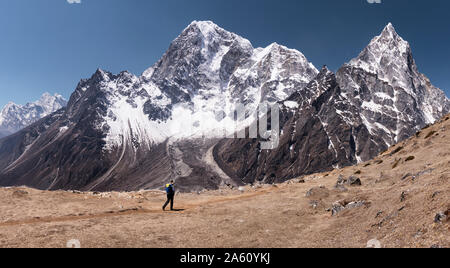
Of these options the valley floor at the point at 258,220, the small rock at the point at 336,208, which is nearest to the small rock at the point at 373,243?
the valley floor at the point at 258,220

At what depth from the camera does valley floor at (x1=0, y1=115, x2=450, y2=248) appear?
539 inches

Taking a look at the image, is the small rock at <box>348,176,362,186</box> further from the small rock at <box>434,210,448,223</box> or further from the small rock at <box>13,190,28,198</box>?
the small rock at <box>13,190,28,198</box>

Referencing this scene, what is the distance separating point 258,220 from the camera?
69.8 ft

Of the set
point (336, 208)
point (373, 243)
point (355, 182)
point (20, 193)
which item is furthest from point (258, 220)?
point (20, 193)

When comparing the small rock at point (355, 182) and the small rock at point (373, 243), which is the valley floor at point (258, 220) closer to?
the small rock at point (373, 243)

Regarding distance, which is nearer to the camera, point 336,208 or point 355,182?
point 336,208

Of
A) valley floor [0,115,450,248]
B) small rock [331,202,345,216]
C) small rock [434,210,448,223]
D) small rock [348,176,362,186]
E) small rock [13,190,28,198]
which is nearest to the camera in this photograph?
small rock [434,210,448,223]

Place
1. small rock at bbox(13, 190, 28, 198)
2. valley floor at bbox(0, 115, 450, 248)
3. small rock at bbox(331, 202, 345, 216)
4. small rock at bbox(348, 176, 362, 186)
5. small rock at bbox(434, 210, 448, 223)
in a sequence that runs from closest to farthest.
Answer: small rock at bbox(434, 210, 448, 223)
valley floor at bbox(0, 115, 450, 248)
small rock at bbox(331, 202, 345, 216)
small rock at bbox(13, 190, 28, 198)
small rock at bbox(348, 176, 362, 186)

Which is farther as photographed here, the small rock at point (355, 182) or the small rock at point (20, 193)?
the small rock at point (355, 182)

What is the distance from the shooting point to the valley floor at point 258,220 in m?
13.7

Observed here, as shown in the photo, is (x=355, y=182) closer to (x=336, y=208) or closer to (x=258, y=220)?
(x=336, y=208)

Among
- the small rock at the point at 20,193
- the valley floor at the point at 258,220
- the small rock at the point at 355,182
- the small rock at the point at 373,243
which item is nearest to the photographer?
the small rock at the point at 373,243

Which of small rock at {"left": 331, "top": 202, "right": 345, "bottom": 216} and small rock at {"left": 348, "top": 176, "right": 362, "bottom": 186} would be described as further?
small rock at {"left": 348, "top": 176, "right": 362, "bottom": 186}

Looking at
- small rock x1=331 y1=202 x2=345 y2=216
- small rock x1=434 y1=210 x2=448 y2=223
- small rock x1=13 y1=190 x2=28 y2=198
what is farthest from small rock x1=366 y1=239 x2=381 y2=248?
small rock x1=13 y1=190 x2=28 y2=198
